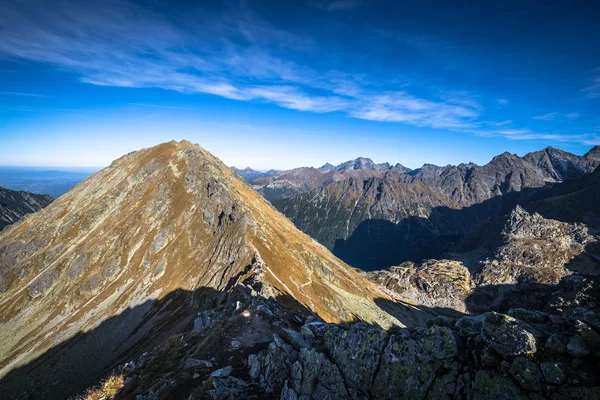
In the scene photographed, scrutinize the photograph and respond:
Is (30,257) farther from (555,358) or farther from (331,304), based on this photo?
(555,358)

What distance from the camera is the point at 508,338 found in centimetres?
1611

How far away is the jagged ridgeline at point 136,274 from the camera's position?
8762 cm

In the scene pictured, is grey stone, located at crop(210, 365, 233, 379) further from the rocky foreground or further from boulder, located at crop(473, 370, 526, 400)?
boulder, located at crop(473, 370, 526, 400)

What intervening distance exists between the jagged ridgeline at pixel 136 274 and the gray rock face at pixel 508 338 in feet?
213

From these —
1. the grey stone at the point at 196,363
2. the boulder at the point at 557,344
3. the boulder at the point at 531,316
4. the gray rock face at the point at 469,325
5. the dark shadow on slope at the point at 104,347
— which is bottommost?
the dark shadow on slope at the point at 104,347

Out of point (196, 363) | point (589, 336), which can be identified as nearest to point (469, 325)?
point (589, 336)

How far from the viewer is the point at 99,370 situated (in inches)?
3054

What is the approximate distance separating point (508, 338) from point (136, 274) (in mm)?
128294

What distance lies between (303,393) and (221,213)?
11820cm

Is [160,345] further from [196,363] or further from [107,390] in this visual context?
[196,363]

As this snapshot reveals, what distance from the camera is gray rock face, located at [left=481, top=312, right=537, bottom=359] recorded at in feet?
51.6

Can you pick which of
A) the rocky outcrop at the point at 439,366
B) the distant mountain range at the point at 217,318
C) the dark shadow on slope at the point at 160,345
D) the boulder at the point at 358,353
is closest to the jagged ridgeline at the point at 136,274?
the dark shadow on slope at the point at 160,345

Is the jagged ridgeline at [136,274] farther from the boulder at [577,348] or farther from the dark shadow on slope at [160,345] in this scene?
the boulder at [577,348]

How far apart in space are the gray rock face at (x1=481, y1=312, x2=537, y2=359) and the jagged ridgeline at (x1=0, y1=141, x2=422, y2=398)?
213 feet
